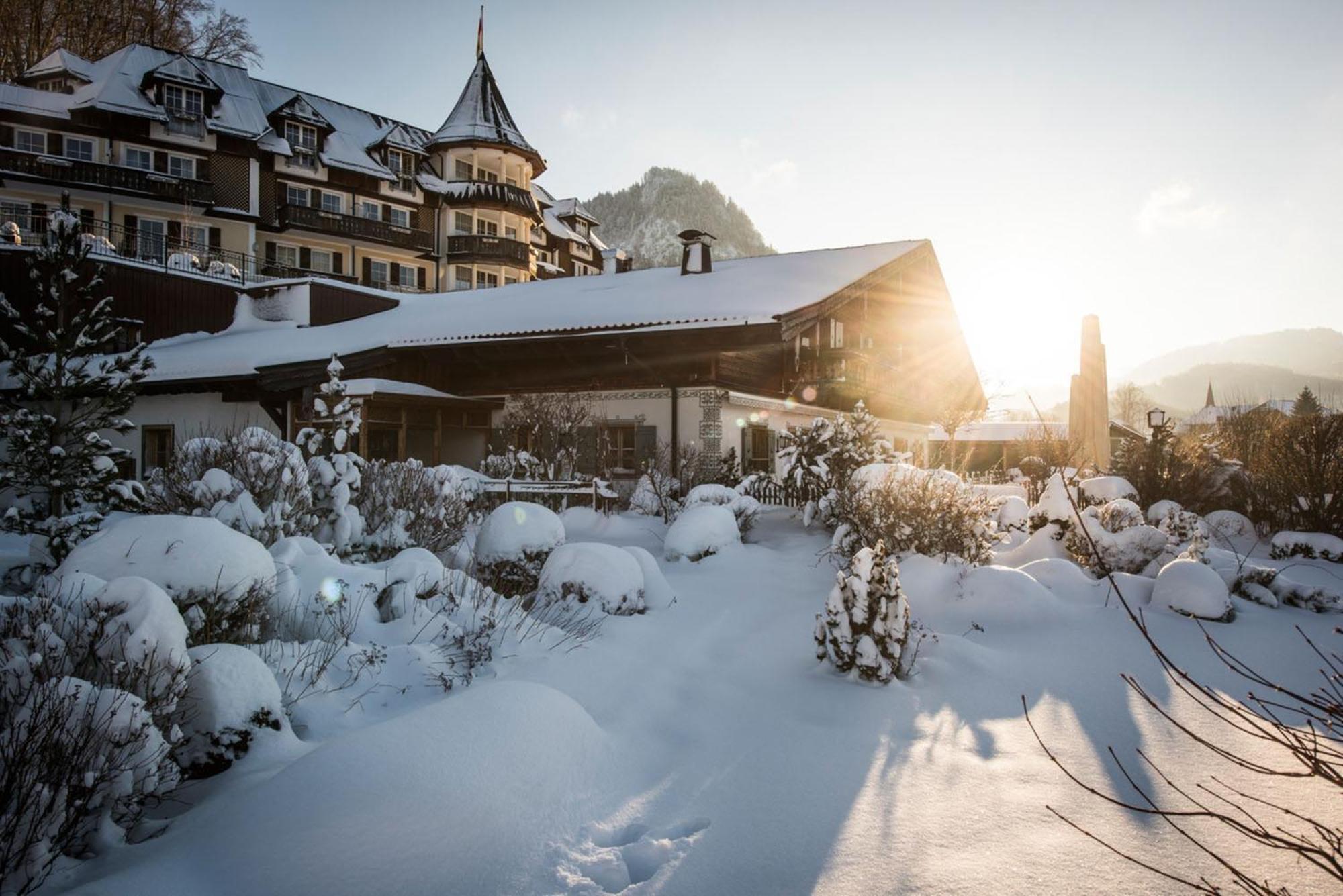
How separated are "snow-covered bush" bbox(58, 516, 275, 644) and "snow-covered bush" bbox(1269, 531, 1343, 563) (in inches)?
457

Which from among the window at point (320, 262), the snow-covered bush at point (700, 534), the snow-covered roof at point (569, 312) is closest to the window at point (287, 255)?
the window at point (320, 262)

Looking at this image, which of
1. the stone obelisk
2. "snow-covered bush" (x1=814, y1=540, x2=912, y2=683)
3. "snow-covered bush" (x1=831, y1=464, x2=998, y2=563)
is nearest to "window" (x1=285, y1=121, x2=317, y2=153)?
the stone obelisk

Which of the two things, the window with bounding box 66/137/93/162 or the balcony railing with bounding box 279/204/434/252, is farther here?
the balcony railing with bounding box 279/204/434/252

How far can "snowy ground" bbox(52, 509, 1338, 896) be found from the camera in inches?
122

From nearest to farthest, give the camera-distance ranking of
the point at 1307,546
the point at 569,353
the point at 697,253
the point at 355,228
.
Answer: the point at 1307,546 → the point at 569,353 → the point at 697,253 → the point at 355,228

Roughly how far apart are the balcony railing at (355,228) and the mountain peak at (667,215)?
71833 millimetres

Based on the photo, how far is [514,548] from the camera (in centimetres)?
802

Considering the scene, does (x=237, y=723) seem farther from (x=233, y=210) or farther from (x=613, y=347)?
(x=233, y=210)

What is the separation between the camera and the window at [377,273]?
3503 cm

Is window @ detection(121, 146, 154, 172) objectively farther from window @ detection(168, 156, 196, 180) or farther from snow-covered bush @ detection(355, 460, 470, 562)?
snow-covered bush @ detection(355, 460, 470, 562)

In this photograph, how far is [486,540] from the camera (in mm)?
8148

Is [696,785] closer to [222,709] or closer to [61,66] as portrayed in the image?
[222,709]

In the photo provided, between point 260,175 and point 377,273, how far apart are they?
6095mm

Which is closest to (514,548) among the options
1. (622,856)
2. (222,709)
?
(222,709)
